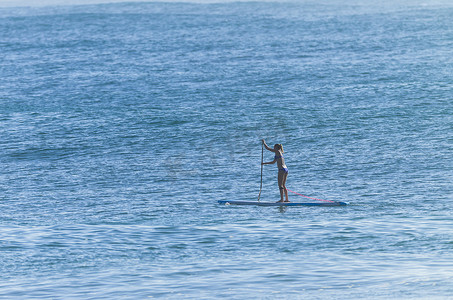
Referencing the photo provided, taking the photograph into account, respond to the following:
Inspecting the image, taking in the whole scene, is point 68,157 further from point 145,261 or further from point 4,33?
point 4,33

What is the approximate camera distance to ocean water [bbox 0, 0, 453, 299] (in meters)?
20.9

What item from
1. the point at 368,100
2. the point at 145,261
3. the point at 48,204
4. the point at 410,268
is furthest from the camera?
the point at 368,100

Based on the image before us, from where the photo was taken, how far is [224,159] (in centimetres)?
3828

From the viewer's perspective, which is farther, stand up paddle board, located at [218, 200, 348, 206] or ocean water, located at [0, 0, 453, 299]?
stand up paddle board, located at [218, 200, 348, 206]

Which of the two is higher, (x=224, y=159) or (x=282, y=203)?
(x=282, y=203)

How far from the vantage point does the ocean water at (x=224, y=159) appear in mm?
20891

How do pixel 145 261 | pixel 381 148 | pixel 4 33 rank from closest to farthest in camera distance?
pixel 145 261 → pixel 381 148 → pixel 4 33

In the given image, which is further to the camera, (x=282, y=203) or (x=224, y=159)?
(x=224, y=159)

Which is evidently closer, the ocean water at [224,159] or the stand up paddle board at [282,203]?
the ocean water at [224,159]

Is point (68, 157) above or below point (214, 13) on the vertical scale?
below

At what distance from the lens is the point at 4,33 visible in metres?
89.3

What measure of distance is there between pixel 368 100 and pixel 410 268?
109ft

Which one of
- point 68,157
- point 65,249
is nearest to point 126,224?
point 65,249

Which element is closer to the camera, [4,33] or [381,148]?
[381,148]
